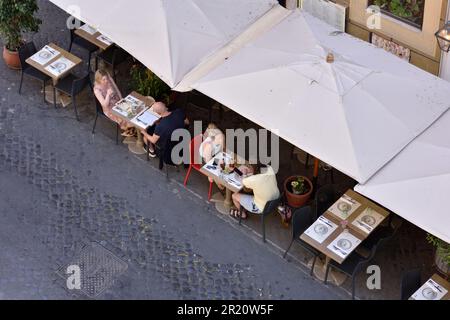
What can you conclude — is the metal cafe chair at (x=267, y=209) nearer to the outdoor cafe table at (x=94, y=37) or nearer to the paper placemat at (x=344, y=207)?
the paper placemat at (x=344, y=207)

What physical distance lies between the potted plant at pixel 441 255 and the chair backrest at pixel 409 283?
1.32ft

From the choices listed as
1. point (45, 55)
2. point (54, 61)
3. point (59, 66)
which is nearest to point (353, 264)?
point (59, 66)

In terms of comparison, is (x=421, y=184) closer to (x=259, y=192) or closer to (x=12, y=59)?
(x=259, y=192)

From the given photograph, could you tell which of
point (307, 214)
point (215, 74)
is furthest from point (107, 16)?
point (307, 214)

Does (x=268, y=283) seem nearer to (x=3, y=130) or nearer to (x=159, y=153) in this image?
(x=159, y=153)

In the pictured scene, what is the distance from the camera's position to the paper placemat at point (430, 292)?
40.7ft

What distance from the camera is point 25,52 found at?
1597 centimetres

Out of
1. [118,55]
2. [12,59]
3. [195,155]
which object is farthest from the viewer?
[12,59]

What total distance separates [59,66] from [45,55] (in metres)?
0.36

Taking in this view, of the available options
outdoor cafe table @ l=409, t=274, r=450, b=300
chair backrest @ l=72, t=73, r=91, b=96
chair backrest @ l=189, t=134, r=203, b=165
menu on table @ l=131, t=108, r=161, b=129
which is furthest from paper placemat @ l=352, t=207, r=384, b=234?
chair backrest @ l=72, t=73, r=91, b=96

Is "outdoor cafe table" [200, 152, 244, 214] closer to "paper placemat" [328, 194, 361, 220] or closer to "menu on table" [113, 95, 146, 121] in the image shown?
"paper placemat" [328, 194, 361, 220]

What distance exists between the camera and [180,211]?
14367mm

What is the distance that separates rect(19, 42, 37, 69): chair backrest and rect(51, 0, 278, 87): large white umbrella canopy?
146cm

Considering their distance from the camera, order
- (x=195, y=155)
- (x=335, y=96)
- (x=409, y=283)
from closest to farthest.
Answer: (x=409, y=283), (x=335, y=96), (x=195, y=155)
